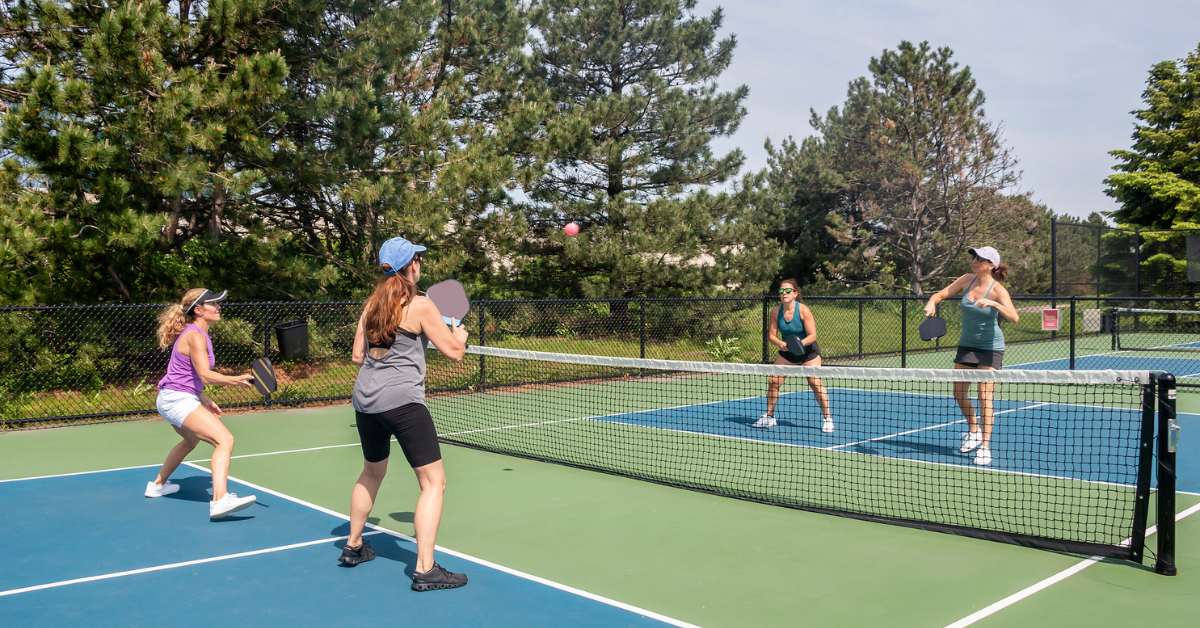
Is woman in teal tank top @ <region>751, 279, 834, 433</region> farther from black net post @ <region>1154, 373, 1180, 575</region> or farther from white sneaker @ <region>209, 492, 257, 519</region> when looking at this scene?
white sneaker @ <region>209, 492, 257, 519</region>

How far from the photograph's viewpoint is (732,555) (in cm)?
517

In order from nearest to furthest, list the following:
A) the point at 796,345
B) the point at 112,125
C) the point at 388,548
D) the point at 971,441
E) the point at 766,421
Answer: the point at 388,548 < the point at 971,441 < the point at 796,345 < the point at 766,421 < the point at 112,125

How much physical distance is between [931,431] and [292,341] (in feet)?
23.6

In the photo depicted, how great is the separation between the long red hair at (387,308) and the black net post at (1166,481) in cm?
432

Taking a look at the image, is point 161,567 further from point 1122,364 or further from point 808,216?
point 808,216

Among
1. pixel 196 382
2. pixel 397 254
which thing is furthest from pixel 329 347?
pixel 397 254

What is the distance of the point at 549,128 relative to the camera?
17203 millimetres

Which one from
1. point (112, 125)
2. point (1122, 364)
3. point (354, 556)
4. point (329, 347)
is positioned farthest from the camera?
point (1122, 364)

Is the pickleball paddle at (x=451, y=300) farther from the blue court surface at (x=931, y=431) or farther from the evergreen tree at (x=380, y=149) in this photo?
the evergreen tree at (x=380, y=149)

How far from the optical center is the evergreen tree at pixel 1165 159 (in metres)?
32.0

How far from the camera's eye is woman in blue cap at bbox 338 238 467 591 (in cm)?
428

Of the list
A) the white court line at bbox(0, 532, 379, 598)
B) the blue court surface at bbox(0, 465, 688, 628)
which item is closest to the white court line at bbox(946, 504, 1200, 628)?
the blue court surface at bbox(0, 465, 688, 628)

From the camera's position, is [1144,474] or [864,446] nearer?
[1144,474]

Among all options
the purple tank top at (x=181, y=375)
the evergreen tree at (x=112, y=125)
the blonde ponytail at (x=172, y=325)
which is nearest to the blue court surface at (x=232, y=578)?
the purple tank top at (x=181, y=375)
